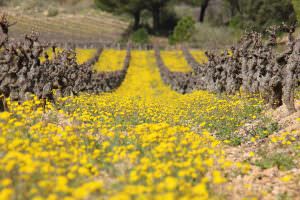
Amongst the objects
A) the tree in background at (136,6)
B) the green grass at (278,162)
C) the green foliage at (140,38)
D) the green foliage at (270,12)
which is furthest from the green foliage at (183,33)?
the green grass at (278,162)

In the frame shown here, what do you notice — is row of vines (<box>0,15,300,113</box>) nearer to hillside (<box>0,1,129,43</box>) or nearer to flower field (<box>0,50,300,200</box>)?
flower field (<box>0,50,300,200</box>)

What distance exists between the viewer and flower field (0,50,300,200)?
293 inches

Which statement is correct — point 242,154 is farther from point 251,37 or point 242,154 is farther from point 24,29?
point 24,29

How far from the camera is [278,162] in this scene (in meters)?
11.8

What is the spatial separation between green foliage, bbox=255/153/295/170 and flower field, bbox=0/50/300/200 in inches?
3.9

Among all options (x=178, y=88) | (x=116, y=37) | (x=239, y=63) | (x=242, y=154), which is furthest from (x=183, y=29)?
(x=242, y=154)

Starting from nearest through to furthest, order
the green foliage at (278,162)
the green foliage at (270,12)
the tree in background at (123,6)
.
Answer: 1. the green foliage at (278,162)
2. the green foliage at (270,12)
3. the tree in background at (123,6)

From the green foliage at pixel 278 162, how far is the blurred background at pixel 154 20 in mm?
58976

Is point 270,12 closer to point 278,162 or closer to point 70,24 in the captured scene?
point 70,24

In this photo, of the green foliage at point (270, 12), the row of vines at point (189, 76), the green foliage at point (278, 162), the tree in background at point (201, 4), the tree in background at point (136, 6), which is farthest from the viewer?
the tree in background at point (201, 4)

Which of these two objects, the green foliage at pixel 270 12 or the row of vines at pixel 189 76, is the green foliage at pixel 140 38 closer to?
the green foliage at pixel 270 12

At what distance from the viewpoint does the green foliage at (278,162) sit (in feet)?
38.0

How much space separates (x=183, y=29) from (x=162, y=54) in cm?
1712

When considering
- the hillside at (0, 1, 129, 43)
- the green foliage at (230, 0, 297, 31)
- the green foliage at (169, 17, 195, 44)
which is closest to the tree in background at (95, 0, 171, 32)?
the hillside at (0, 1, 129, 43)
